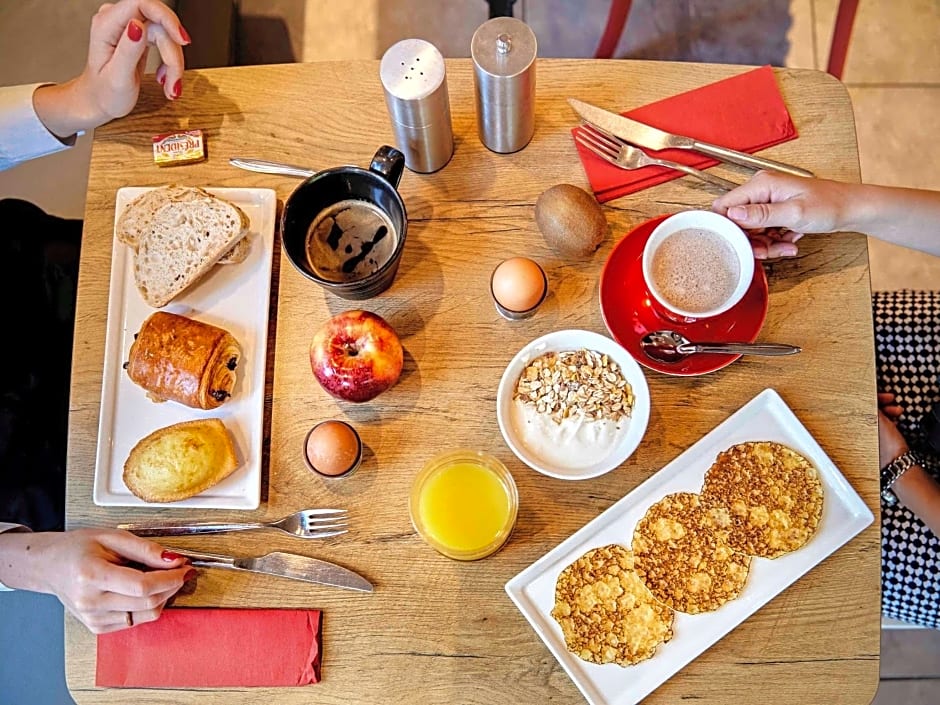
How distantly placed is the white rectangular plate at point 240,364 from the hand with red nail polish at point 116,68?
136mm

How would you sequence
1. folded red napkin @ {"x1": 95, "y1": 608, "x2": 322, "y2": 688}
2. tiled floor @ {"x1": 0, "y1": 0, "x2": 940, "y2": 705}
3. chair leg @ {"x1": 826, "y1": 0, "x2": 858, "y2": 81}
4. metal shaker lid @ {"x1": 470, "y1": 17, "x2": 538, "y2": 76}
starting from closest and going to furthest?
metal shaker lid @ {"x1": 470, "y1": 17, "x2": 538, "y2": 76} → folded red napkin @ {"x1": 95, "y1": 608, "x2": 322, "y2": 688} → chair leg @ {"x1": 826, "y1": 0, "x2": 858, "y2": 81} → tiled floor @ {"x1": 0, "y1": 0, "x2": 940, "y2": 705}

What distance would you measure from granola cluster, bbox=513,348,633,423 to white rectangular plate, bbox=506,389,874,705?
119 mm

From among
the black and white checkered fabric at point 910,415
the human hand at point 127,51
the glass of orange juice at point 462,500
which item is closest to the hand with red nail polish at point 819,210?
the black and white checkered fabric at point 910,415

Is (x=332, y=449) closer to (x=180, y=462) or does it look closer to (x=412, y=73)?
(x=180, y=462)

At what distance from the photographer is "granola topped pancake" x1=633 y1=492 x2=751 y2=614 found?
1039mm

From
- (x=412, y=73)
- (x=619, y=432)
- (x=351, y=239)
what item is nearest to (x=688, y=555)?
(x=619, y=432)

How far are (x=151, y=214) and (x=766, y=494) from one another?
0.96m

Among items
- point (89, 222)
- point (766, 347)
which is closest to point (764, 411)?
point (766, 347)

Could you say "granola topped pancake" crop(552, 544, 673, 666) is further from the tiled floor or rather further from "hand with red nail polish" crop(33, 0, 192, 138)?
the tiled floor

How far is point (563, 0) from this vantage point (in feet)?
6.51

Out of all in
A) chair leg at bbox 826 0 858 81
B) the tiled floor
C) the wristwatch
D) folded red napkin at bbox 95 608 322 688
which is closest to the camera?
A: folded red napkin at bbox 95 608 322 688

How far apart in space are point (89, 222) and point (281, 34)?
107 cm

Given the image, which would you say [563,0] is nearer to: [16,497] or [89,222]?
[89,222]

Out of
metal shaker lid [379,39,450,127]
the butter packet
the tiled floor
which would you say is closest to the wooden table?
the butter packet
